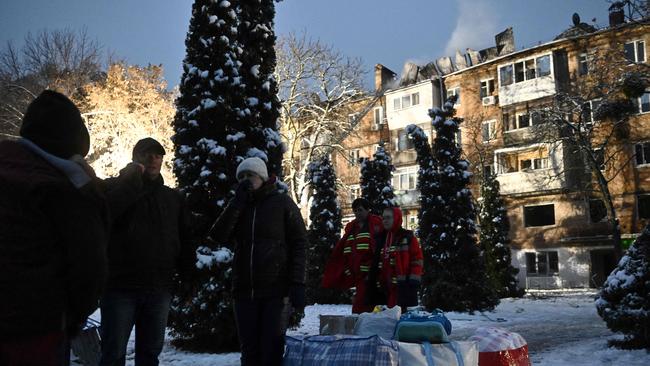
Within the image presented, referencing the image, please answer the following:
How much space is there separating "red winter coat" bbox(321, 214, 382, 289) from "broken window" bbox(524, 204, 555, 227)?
107 feet

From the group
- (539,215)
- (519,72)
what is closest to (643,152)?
(539,215)

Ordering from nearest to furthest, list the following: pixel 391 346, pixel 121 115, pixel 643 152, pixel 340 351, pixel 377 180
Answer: pixel 391 346, pixel 340 351, pixel 377 180, pixel 121 115, pixel 643 152

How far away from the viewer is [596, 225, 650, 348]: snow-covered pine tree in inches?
310

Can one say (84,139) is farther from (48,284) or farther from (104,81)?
(104,81)

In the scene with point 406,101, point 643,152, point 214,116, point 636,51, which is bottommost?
point 214,116

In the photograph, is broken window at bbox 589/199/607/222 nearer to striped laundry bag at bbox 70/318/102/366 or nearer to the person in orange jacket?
the person in orange jacket

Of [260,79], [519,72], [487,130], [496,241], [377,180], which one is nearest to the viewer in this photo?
[260,79]

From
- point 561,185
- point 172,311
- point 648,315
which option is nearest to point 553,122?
point 561,185

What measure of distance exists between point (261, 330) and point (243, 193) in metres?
1.12

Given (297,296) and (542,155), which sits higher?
(542,155)

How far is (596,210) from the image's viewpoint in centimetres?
3450

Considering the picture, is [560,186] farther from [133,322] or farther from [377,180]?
[133,322]

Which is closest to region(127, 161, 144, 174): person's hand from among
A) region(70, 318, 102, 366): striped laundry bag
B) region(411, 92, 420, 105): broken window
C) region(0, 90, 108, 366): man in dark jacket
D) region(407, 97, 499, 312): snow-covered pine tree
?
region(0, 90, 108, 366): man in dark jacket

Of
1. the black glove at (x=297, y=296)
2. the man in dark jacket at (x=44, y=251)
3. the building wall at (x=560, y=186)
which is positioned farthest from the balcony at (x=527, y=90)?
the man in dark jacket at (x=44, y=251)
